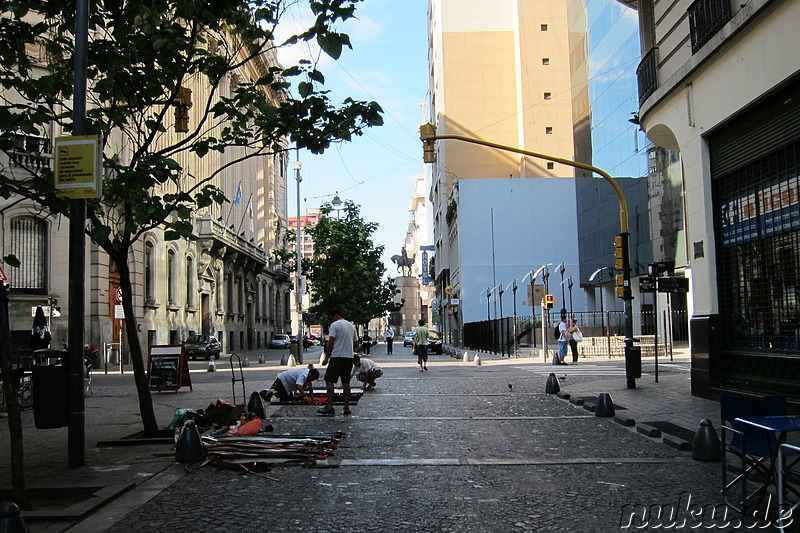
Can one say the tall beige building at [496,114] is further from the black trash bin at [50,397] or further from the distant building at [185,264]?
the black trash bin at [50,397]

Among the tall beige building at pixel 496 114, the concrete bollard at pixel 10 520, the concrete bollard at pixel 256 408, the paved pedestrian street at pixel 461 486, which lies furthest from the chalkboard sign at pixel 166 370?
the tall beige building at pixel 496 114

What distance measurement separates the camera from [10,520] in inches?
175

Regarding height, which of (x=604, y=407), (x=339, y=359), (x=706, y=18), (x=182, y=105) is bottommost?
(x=604, y=407)

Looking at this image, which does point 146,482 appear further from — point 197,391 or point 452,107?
point 452,107

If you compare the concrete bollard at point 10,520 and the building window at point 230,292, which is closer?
the concrete bollard at point 10,520

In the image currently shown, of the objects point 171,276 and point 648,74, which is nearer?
point 648,74

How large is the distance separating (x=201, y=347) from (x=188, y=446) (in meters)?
32.6

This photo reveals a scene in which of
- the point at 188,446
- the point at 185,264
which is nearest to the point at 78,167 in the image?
the point at 188,446

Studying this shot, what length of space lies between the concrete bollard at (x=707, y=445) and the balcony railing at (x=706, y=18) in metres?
7.65

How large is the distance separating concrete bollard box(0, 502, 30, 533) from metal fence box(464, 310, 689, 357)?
29887 millimetres

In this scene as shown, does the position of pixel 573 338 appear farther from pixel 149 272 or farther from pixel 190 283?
pixel 190 283

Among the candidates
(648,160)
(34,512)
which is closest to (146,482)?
(34,512)

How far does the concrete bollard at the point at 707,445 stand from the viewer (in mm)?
8062

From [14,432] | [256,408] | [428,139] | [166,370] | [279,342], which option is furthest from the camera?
[279,342]
